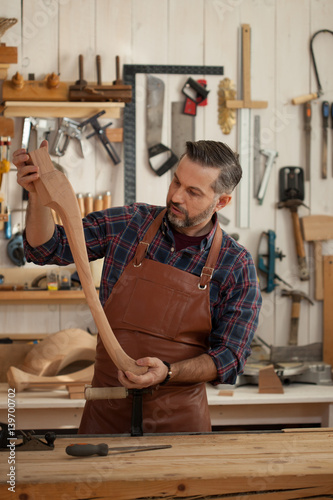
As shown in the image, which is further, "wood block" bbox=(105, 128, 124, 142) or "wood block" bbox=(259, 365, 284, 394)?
"wood block" bbox=(105, 128, 124, 142)

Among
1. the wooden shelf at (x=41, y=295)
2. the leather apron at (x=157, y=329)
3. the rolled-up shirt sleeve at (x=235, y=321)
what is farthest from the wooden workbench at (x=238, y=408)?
the rolled-up shirt sleeve at (x=235, y=321)

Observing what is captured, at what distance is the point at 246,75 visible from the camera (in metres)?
3.97

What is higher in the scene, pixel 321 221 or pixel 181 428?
pixel 321 221

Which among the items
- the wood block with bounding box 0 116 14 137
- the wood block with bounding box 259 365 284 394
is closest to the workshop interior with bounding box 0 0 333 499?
the wood block with bounding box 0 116 14 137

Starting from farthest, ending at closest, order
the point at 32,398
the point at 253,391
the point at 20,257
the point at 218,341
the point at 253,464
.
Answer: the point at 20,257, the point at 253,391, the point at 32,398, the point at 218,341, the point at 253,464

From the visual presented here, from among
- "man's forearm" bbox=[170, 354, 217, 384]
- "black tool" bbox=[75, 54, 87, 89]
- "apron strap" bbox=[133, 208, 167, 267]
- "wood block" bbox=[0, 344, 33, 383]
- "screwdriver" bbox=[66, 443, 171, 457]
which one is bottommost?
"wood block" bbox=[0, 344, 33, 383]

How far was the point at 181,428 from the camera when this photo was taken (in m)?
2.04

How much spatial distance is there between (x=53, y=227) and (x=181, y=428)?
30.8 inches

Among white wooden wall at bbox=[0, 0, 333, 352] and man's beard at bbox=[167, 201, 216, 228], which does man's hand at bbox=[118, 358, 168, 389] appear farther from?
white wooden wall at bbox=[0, 0, 333, 352]

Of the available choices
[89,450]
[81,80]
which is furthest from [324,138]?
[89,450]

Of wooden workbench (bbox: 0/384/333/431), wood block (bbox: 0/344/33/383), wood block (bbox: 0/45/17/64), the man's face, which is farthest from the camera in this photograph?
wood block (bbox: 0/45/17/64)

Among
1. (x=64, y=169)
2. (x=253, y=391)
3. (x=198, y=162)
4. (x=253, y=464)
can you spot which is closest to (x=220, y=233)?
(x=198, y=162)

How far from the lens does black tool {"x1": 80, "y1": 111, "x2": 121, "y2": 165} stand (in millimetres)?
3786

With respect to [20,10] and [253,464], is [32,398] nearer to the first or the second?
[253,464]
